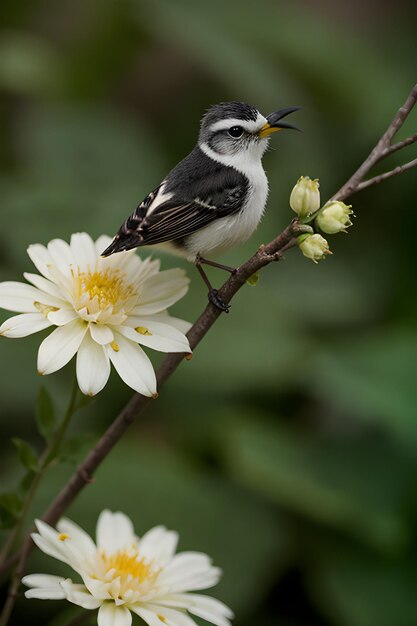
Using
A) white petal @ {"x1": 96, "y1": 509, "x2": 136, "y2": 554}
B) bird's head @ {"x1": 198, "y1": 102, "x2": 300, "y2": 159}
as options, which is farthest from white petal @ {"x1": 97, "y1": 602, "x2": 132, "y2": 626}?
bird's head @ {"x1": 198, "y1": 102, "x2": 300, "y2": 159}

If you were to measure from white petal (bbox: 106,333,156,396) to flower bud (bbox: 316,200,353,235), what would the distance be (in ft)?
0.61

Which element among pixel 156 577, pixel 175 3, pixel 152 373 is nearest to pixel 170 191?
pixel 152 373

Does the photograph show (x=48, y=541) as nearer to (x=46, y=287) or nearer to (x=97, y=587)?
(x=97, y=587)

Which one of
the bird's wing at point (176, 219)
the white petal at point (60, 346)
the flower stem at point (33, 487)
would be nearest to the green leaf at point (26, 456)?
the flower stem at point (33, 487)

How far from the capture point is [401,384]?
176 cm

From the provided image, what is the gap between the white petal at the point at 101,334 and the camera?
75 cm

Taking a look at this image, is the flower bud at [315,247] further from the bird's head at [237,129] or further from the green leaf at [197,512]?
the green leaf at [197,512]

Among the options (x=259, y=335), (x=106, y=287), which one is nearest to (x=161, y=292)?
(x=106, y=287)

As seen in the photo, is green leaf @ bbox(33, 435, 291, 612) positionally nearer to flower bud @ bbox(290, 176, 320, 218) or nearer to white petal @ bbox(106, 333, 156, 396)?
white petal @ bbox(106, 333, 156, 396)

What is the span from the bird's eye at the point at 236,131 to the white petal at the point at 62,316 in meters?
0.27

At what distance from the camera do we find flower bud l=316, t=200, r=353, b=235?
2.24 feet

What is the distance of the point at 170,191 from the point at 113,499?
0.98m

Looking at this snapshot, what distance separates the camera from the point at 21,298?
0.77 metres

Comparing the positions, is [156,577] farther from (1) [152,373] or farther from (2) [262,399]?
(2) [262,399]
